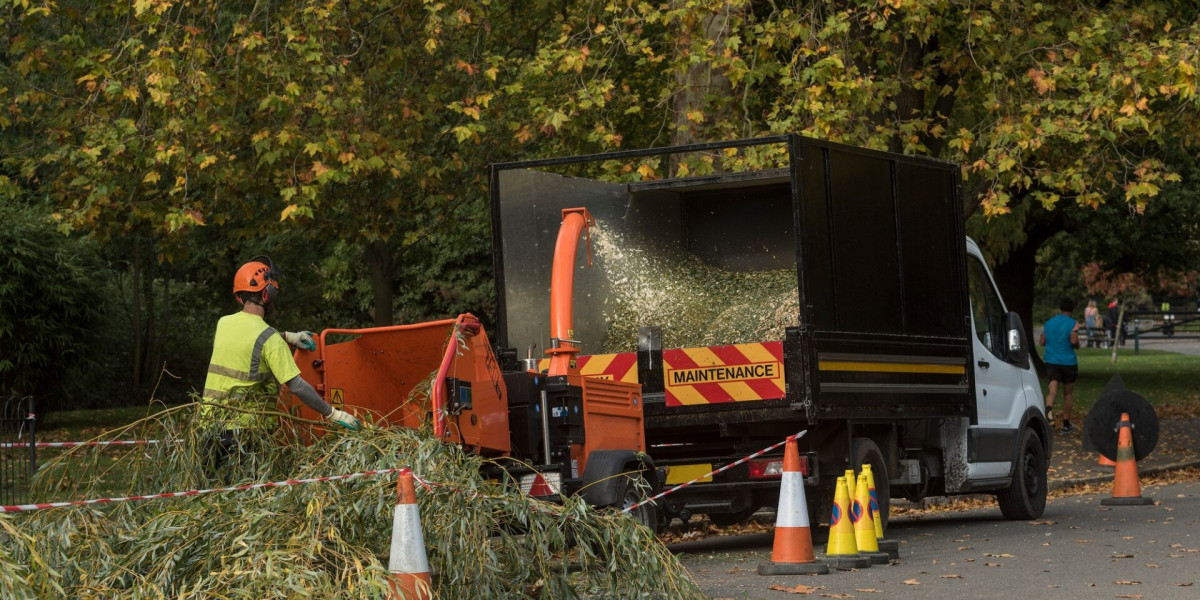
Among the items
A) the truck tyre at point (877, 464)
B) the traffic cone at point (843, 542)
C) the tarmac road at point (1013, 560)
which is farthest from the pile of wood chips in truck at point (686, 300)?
the traffic cone at point (843, 542)

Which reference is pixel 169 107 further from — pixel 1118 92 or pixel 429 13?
pixel 1118 92

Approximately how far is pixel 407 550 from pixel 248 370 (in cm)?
215

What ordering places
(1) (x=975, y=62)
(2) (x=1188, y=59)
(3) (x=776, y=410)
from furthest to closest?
(1) (x=975, y=62) → (2) (x=1188, y=59) → (3) (x=776, y=410)

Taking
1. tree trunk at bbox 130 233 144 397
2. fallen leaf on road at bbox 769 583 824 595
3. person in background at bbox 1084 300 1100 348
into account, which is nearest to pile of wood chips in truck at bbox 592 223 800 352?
fallen leaf on road at bbox 769 583 824 595

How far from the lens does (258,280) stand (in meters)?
8.15

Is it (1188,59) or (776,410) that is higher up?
(1188,59)

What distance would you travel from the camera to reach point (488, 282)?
124 ft

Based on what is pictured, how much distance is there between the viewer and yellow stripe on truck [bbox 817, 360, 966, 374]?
11048 mm

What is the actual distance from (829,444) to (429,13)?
7996 mm

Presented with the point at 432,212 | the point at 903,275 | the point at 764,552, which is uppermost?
the point at 432,212

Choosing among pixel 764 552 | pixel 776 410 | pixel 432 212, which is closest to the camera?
pixel 776 410

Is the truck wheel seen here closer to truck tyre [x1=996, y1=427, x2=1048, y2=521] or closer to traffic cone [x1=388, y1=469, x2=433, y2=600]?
traffic cone [x1=388, y1=469, x2=433, y2=600]

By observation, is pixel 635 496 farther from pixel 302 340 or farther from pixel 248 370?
pixel 248 370

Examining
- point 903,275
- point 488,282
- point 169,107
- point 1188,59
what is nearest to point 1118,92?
point 1188,59
